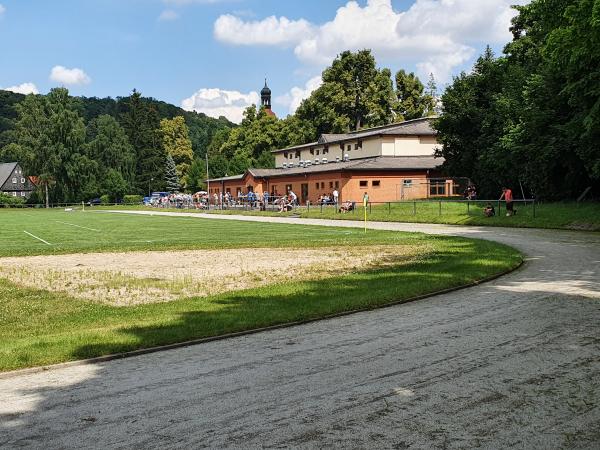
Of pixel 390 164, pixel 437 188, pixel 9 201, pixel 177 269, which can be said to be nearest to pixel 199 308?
Result: pixel 177 269

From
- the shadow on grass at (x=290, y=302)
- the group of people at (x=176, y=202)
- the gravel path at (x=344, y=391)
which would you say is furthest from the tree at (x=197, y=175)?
the gravel path at (x=344, y=391)

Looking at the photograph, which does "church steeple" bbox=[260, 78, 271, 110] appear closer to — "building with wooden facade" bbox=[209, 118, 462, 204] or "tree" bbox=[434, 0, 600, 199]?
"building with wooden facade" bbox=[209, 118, 462, 204]

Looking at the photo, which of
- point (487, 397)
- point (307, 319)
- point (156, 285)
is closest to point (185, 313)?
point (307, 319)

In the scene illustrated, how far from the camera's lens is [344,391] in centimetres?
590

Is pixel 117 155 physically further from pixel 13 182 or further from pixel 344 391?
pixel 344 391

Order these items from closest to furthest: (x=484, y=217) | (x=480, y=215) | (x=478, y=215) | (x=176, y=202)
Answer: (x=484, y=217), (x=480, y=215), (x=478, y=215), (x=176, y=202)

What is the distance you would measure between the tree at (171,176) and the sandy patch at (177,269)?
10153cm

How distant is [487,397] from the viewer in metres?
5.68

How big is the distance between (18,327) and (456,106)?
159 feet

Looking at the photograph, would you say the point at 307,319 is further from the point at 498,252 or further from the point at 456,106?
the point at 456,106

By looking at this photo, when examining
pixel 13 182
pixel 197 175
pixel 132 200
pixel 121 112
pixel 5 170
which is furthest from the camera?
pixel 121 112

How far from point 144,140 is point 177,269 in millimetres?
112954

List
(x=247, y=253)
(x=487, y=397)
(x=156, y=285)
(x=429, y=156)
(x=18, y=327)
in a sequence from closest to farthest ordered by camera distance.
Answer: (x=487, y=397), (x=18, y=327), (x=156, y=285), (x=247, y=253), (x=429, y=156)

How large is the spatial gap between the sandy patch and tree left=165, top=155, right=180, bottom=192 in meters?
102
